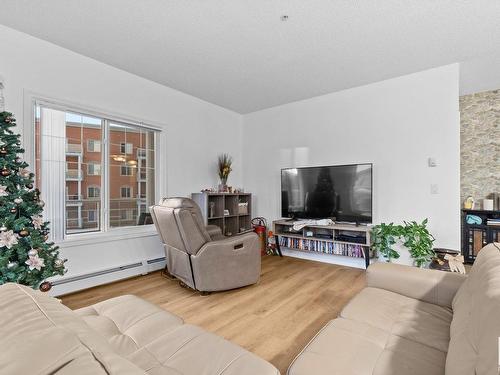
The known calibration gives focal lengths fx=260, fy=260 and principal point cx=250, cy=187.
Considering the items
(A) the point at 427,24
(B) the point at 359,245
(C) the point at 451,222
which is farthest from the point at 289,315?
(A) the point at 427,24

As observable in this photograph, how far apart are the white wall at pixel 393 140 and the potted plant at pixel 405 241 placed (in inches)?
10.6

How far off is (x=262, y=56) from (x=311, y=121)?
168cm

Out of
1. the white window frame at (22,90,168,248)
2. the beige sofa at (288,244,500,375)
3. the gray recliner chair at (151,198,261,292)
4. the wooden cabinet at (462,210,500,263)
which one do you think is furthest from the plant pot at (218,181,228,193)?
the wooden cabinet at (462,210,500,263)

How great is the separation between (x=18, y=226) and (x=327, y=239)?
349 cm

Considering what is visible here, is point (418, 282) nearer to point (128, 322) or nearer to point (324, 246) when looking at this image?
point (128, 322)

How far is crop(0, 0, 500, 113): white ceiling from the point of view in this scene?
223cm

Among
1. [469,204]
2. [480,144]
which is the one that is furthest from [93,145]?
[480,144]

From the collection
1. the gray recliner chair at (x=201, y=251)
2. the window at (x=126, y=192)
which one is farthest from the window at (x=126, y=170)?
the gray recliner chair at (x=201, y=251)

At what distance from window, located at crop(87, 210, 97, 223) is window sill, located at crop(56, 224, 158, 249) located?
19 centimetres

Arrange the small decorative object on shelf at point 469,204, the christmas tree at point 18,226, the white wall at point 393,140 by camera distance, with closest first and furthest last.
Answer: the christmas tree at point 18,226 → the white wall at point 393,140 → the small decorative object on shelf at point 469,204

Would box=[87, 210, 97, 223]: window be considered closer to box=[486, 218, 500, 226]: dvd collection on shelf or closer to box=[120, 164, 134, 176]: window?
box=[120, 164, 134, 176]: window

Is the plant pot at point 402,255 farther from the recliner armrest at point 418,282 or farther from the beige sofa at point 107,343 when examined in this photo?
the beige sofa at point 107,343

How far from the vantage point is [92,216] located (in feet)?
10.8

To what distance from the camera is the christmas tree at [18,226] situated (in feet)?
6.83
